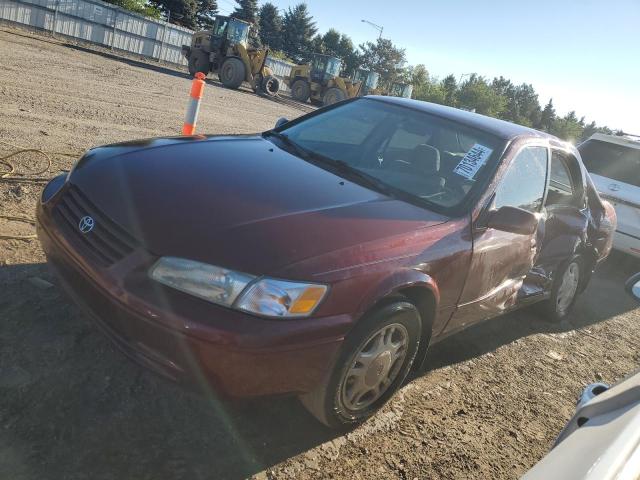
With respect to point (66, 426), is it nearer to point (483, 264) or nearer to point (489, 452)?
point (489, 452)

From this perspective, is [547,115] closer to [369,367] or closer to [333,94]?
[333,94]

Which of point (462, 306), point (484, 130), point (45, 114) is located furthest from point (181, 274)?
point (45, 114)

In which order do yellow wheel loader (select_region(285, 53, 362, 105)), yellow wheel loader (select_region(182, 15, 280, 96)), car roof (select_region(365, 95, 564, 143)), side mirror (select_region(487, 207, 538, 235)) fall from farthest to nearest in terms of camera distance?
yellow wheel loader (select_region(285, 53, 362, 105)), yellow wheel loader (select_region(182, 15, 280, 96)), car roof (select_region(365, 95, 564, 143)), side mirror (select_region(487, 207, 538, 235))

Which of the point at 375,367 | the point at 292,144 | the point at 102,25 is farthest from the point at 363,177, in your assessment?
the point at 102,25

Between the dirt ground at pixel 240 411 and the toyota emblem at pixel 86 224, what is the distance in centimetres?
51

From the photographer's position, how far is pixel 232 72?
834 inches

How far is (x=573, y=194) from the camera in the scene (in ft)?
14.5

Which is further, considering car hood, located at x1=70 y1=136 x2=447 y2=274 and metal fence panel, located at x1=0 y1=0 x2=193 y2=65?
metal fence panel, located at x1=0 y1=0 x2=193 y2=65

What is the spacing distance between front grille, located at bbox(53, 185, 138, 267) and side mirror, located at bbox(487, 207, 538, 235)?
1953mm

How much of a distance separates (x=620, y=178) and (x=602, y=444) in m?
6.71

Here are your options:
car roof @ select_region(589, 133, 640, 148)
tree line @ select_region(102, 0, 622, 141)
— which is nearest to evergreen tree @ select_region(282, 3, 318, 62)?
tree line @ select_region(102, 0, 622, 141)

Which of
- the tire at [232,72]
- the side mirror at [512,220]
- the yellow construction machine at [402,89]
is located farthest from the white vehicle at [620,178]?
the yellow construction machine at [402,89]

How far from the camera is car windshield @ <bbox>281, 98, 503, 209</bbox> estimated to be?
3057 mm

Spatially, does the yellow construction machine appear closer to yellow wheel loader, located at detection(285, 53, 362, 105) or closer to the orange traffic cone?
yellow wheel loader, located at detection(285, 53, 362, 105)
